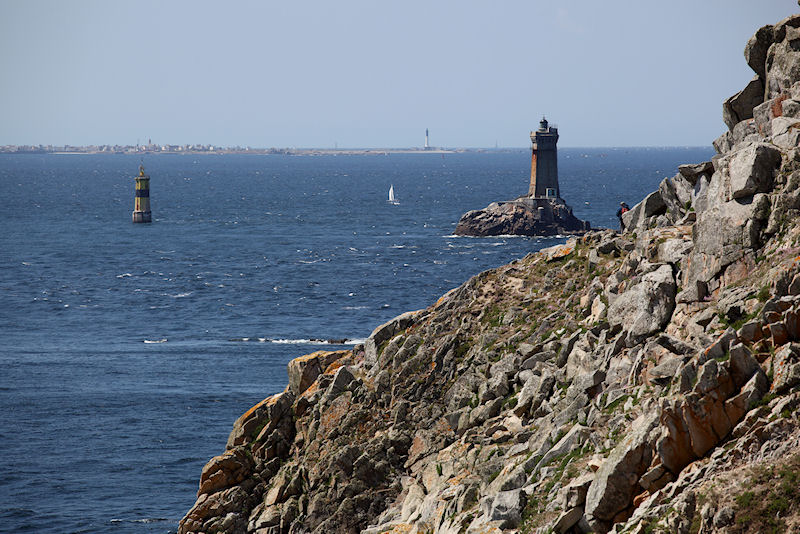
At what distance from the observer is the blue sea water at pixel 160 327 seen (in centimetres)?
4600

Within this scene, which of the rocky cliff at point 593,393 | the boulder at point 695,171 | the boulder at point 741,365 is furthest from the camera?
the boulder at point 695,171

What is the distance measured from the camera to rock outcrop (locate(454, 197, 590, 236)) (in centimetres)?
14462

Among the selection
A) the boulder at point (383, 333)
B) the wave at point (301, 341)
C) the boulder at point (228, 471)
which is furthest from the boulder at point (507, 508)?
the wave at point (301, 341)

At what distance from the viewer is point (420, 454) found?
26.9m

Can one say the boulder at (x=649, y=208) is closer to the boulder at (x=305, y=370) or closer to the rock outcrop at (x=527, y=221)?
the boulder at (x=305, y=370)

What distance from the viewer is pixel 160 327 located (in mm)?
82125

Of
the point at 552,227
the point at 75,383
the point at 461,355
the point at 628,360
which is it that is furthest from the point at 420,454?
the point at 552,227

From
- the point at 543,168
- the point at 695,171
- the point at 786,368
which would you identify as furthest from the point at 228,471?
the point at 543,168

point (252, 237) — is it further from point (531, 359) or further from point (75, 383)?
point (531, 359)

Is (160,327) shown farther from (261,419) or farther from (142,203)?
(142,203)

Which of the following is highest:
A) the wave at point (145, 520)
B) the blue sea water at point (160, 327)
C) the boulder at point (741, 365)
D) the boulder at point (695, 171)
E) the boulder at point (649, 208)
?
the boulder at point (695, 171)

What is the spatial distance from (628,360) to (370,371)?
10.8 meters

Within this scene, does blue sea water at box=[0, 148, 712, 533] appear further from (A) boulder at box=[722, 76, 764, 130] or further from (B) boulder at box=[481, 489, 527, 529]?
(A) boulder at box=[722, 76, 764, 130]

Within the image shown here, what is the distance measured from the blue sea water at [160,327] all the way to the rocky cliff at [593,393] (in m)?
15.0
